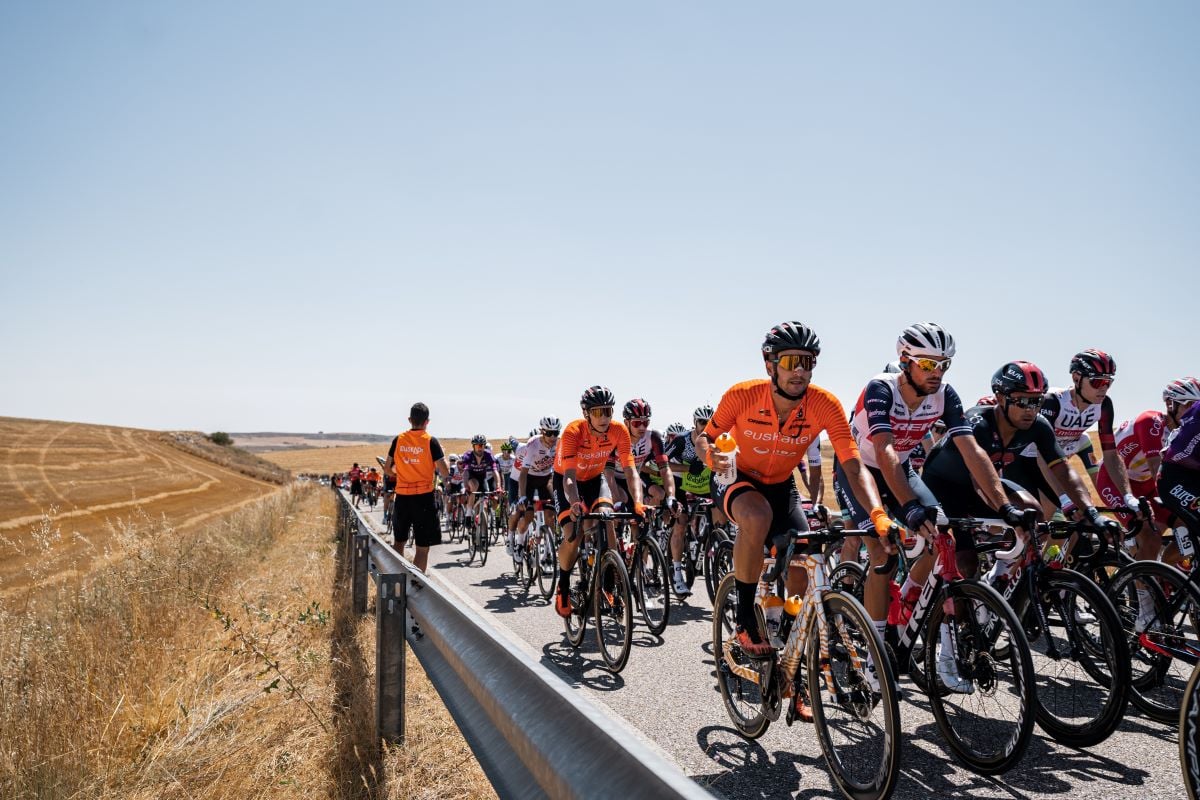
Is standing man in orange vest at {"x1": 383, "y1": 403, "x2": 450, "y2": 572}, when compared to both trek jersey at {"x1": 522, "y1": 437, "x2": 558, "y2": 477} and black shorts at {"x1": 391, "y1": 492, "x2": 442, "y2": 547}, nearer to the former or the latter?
black shorts at {"x1": 391, "y1": 492, "x2": 442, "y2": 547}

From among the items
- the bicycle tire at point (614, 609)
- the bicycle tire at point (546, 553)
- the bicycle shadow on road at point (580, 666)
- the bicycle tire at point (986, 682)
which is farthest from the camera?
the bicycle tire at point (546, 553)

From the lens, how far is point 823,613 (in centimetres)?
394

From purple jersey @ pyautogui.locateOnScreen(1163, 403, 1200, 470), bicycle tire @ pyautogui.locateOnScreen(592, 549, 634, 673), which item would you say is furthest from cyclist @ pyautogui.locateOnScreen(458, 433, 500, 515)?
purple jersey @ pyautogui.locateOnScreen(1163, 403, 1200, 470)

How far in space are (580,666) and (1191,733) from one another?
14.9ft

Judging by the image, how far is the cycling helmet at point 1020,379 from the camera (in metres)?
5.64

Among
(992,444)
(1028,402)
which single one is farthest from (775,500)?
(1028,402)

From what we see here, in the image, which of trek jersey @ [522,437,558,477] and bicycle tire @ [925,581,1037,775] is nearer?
bicycle tire @ [925,581,1037,775]

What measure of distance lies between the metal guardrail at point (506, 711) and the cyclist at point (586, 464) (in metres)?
3.06

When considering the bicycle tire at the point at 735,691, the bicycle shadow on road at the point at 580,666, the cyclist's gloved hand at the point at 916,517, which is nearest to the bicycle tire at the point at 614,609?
the bicycle shadow on road at the point at 580,666

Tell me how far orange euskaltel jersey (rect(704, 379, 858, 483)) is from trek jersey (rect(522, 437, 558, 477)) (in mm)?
6095

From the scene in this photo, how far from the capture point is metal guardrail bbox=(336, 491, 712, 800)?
167 cm

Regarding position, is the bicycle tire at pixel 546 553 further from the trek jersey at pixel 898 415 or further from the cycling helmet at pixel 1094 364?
the cycling helmet at pixel 1094 364

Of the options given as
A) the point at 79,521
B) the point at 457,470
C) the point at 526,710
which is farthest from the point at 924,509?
the point at 79,521

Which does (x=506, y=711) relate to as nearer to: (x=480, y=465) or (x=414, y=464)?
(x=414, y=464)
